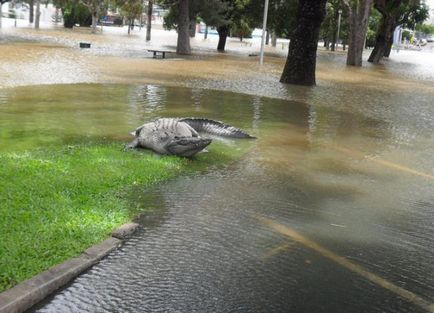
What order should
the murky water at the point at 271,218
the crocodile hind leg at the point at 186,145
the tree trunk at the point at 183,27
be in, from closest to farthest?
1. the murky water at the point at 271,218
2. the crocodile hind leg at the point at 186,145
3. the tree trunk at the point at 183,27

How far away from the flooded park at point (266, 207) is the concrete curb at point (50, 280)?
0.07 m

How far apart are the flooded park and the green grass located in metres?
0.26

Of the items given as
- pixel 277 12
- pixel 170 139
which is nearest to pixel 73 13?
pixel 277 12

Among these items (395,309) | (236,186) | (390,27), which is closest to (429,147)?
(236,186)

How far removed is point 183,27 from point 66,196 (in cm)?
2300

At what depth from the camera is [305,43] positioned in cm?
1795

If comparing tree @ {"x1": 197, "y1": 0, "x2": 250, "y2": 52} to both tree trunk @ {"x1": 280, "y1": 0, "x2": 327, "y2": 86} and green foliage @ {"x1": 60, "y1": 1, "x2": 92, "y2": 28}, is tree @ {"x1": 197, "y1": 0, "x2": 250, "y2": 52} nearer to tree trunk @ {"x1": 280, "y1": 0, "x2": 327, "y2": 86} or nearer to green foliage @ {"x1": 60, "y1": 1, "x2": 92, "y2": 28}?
tree trunk @ {"x1": 280, "y1": 0, "x2": 327, "y2": 86}

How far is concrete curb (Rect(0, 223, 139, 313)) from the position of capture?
3607mm

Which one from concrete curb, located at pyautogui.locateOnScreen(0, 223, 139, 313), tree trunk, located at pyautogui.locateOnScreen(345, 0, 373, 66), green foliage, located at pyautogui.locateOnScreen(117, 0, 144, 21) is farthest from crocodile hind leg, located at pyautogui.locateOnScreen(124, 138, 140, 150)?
green foliage, located at pyautogui.locateOnScreen(117, 0, 144, 21)

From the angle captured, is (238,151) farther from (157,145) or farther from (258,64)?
(258,64)

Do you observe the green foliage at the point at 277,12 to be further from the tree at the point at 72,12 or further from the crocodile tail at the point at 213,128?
the crocodile tail at the point at 213,128

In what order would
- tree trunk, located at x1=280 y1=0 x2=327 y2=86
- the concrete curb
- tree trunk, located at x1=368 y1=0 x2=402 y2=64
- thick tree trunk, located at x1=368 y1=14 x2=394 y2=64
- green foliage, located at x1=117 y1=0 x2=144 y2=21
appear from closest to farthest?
1. the concrete curb
2. tree trunk, located at x1=280 y1=0 x2=327 y2=86
3. tree trunk, located at x1=368 y1=0 x2=402 y2=64
4. thick tree trunk, located at x1=368 y1=14 x2=394 y2=64
5. green foliage, located at x1=117 y1=0 x2=144 y2=21

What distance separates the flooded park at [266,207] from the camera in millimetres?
4141

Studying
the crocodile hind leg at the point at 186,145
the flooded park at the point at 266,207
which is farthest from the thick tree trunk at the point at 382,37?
the crocodile hind leg at the point at 186,145
